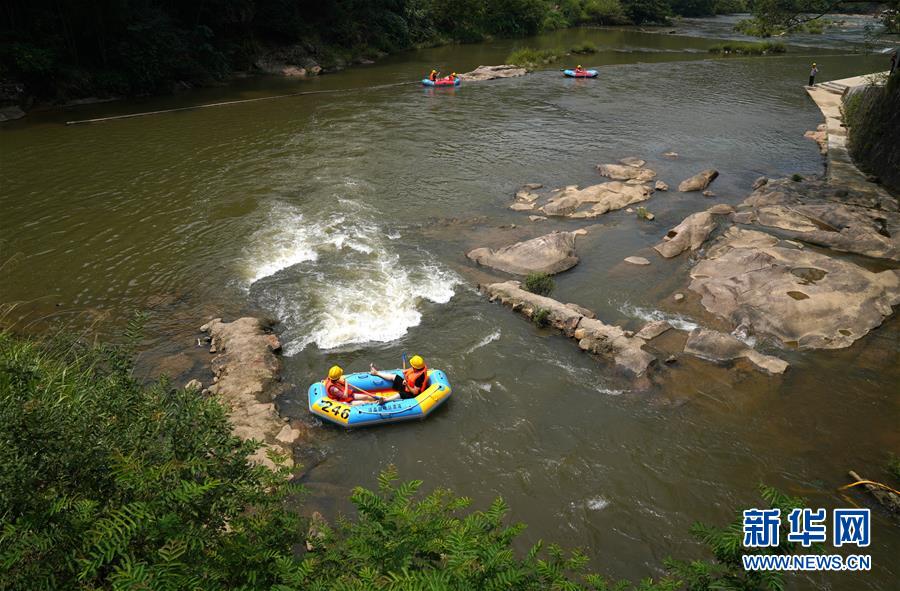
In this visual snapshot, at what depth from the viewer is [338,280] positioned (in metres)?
13.4

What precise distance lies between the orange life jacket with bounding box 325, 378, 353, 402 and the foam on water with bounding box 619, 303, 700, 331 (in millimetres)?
6512

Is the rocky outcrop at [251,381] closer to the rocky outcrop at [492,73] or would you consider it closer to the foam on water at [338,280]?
the foam on water at [338,280]

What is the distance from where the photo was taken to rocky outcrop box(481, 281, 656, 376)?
34.3ft

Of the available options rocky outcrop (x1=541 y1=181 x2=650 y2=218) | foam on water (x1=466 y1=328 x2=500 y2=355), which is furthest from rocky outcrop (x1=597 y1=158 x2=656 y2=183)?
foam on water (x1=466 y1=328 x2=500 y2=355)

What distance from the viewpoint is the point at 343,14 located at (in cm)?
4156

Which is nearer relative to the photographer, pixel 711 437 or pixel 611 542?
pixel 611 542

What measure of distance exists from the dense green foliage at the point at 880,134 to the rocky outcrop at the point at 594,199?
8.26 metres

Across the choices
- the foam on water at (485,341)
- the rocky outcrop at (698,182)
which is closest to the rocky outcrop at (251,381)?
the foam on water at (485,341)

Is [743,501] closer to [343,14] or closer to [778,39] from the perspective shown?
[343,14]

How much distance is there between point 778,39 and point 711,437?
5800 centimetres

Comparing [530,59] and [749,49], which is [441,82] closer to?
[530,59]

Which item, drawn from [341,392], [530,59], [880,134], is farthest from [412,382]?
[530,59]

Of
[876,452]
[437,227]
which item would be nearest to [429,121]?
[437,227]

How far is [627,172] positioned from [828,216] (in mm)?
6483
